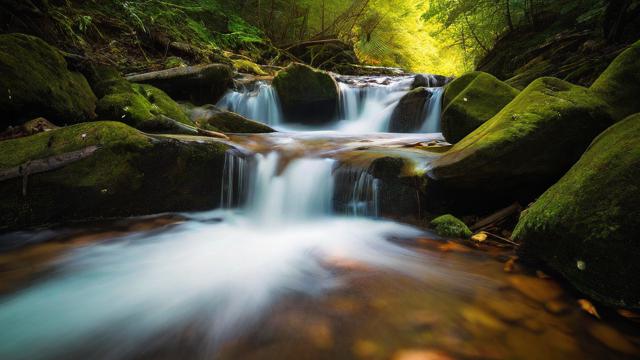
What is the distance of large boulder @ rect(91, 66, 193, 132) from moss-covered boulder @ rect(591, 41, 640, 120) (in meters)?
5.09

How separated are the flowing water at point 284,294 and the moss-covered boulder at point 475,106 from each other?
3.34 ft

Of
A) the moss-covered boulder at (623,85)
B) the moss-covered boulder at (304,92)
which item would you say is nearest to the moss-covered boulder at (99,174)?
the moss-covered boulder at (623,85)

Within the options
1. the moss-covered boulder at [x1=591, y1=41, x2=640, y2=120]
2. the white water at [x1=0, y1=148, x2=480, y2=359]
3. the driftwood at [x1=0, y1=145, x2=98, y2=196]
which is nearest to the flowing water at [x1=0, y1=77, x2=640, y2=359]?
the white water at [x1=0, y1=148, x2=480, y2=359]

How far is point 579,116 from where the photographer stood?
9.80ft

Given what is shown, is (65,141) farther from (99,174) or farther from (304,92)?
(304,92)

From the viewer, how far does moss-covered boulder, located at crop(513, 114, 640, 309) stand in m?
1.80

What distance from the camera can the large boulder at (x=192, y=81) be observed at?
692 cm

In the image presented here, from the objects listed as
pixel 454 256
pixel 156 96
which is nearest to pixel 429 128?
pixel 454 256

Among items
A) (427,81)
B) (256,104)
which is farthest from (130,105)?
(427,81)

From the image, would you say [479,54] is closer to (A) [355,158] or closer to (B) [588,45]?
(B) [588,45]

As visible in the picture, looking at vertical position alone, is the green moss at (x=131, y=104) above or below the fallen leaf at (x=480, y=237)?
above

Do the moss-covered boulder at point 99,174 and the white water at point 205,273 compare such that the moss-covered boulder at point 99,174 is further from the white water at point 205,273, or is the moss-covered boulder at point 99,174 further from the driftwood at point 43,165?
the white water at point 205,273

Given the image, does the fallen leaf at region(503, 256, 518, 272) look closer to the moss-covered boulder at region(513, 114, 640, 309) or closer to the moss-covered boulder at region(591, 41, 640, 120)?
the moss-covered boulder at region(513, 114, 640, 309)

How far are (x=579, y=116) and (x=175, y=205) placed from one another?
420 cm
